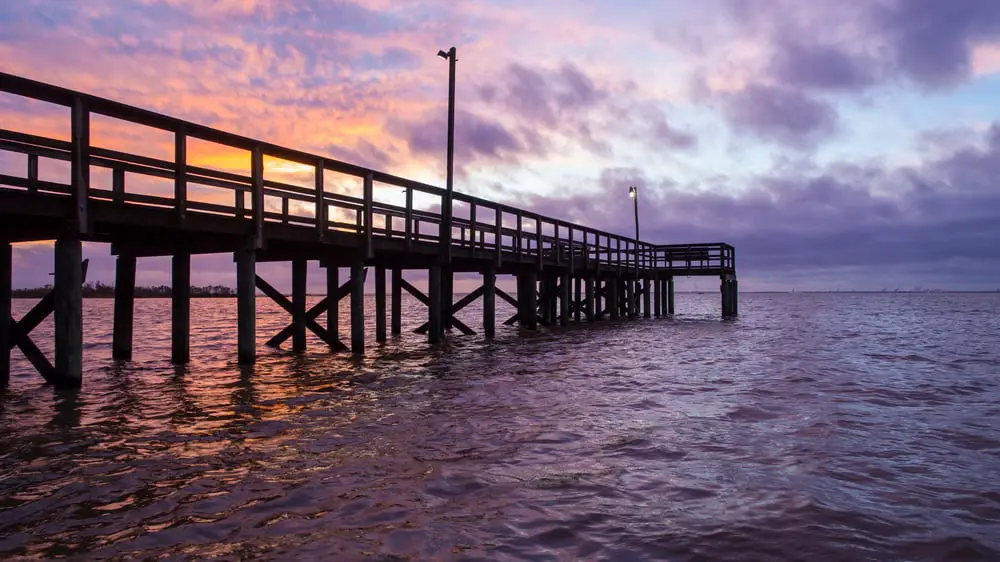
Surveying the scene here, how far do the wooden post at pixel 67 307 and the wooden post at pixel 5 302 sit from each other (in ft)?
4.92

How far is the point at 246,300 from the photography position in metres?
12.1

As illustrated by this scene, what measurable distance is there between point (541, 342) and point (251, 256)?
31.7ft

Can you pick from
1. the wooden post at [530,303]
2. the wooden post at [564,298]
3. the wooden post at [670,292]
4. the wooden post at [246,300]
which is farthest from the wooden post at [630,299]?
the wooden post at [246,300]

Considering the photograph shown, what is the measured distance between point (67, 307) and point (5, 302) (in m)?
1.92

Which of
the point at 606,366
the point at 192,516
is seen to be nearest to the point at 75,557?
the point at 192,516

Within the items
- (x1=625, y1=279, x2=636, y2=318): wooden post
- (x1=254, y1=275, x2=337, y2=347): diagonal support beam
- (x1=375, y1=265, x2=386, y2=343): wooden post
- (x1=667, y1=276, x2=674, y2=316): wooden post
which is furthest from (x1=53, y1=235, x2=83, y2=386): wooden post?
(x1=667, y1=276, x2=674, y2=316): wooden post

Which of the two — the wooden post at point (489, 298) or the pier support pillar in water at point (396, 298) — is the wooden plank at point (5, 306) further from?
the wooden post at point (489, 298)

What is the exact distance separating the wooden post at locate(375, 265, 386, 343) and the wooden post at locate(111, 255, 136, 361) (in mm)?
7136

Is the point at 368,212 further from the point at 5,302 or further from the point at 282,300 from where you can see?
the point at 5,302

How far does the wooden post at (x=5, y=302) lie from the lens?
9.99 m

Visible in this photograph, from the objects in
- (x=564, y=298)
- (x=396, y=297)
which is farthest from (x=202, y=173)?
(x=564, y=298)

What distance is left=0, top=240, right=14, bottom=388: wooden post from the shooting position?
393 inches

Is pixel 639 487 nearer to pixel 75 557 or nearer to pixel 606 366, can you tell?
pixel 75 557

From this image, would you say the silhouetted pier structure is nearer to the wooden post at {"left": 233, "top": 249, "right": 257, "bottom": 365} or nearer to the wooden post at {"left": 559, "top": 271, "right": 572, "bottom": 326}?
the wooden post at {"left": 233, "top": 249, "right": 257, "bottom": 365}
